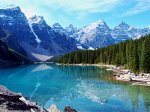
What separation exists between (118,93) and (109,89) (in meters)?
6.18

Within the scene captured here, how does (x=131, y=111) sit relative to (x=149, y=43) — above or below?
below

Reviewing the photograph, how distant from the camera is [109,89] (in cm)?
7425

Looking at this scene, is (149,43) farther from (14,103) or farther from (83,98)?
(14,103)

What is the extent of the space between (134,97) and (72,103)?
12.5m

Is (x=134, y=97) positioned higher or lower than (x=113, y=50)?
lower

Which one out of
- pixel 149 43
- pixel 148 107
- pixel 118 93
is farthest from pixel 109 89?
pixel 149 43

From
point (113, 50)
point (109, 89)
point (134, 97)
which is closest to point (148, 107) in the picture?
point (134, 97)

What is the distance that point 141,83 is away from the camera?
78.3 meters

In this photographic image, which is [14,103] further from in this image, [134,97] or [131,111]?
[134,97]


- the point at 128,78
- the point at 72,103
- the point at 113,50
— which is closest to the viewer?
the point at 72,103

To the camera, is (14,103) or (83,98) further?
(83,98)

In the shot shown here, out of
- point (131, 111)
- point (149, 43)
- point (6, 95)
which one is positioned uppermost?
point (149, 43)

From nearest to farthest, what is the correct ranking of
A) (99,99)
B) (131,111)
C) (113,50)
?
(131,111), (99,99), (113,50)

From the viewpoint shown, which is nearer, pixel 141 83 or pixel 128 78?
pixel 141 83
